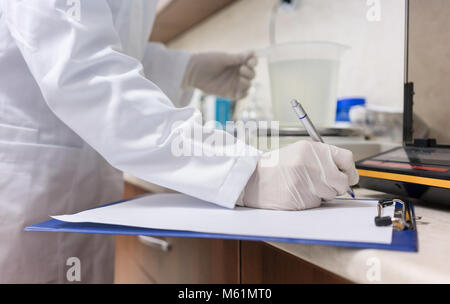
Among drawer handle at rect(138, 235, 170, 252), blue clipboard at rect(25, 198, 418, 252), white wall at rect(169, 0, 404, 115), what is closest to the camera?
blue clipboard at rect(25, 198, 418, 252)

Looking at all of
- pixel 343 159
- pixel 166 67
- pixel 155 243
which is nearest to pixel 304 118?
pixel 343 159

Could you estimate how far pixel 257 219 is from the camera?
0.39m

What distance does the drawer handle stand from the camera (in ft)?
2.50

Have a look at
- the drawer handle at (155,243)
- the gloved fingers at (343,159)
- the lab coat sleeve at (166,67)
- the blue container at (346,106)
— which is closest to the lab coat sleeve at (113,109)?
the gloved fingers at (343,159)

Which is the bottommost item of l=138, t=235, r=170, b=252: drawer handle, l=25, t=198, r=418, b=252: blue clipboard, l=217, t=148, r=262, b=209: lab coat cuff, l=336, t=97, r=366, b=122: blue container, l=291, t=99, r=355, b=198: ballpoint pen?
l=138, t=235, r=170, b=252: drawer handle

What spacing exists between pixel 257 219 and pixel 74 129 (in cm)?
28

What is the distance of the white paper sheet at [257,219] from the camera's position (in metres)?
0.32

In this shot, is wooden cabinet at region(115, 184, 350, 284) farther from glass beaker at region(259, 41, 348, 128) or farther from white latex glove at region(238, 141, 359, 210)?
glass beaker at region(259, 41, 348, 128)

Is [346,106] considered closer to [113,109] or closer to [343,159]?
[343,159]

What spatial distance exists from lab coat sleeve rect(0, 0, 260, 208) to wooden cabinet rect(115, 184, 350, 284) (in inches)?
4.2

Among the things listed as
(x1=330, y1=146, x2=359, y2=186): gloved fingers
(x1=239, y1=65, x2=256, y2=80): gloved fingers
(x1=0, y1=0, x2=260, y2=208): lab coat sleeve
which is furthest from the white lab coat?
(x1=239, y1=65, x2=256, y2=80): gloved fingers

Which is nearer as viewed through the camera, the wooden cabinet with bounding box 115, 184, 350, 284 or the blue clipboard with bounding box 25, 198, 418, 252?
the blue clipboard with bounding box 25, 198, 418, 252
